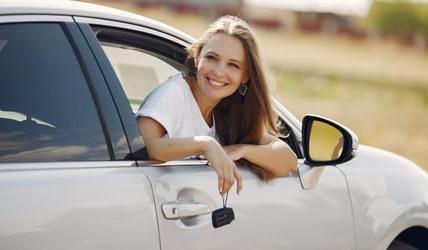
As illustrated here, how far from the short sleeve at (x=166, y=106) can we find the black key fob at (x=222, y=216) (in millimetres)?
361

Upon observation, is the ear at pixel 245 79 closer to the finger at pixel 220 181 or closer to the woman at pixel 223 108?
the woman at pixel 223 108

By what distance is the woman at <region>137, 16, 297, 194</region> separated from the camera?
3.89 m

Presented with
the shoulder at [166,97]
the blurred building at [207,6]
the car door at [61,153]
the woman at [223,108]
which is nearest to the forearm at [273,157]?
the woman at [223,108]

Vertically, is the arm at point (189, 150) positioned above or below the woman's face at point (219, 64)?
below

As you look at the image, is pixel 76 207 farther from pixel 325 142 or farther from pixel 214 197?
pixel 325 142

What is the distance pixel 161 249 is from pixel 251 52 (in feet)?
3.24

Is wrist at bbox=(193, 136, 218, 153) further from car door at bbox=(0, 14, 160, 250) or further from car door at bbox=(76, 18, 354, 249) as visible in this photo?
car door at bbox=(0, 14, 160, 250)

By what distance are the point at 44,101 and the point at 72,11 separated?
0.36 meters

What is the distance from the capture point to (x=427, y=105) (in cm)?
2264

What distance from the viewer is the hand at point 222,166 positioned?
3805mm

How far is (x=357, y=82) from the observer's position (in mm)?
28781

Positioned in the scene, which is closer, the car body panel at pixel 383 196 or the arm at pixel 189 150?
the arm at pixel 189 150

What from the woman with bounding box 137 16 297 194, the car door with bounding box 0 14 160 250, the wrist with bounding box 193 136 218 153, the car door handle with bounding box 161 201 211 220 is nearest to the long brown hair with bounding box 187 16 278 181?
the woman with bounding box 137 16 297 194

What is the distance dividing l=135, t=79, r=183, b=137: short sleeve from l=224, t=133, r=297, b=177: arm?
24 cm
